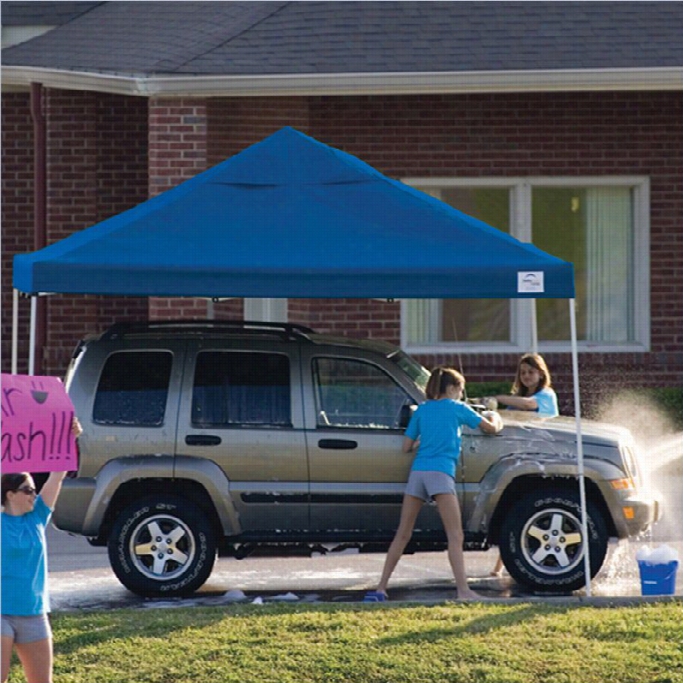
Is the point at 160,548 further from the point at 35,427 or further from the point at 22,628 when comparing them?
the point at 22,628

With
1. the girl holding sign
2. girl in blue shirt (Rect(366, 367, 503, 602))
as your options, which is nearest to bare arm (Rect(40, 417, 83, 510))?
the girl holding sign

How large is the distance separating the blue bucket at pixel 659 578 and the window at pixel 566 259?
783cm

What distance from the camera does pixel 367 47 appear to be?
55.3ft

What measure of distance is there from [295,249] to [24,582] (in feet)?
13.9

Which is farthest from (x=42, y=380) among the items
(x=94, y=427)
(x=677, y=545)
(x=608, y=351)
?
(x=608, y=351)

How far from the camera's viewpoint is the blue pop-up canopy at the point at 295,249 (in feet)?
33.3

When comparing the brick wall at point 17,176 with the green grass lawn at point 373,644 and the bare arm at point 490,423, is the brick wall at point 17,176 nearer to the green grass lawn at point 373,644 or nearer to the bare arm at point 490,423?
the bare arm at point 490,423

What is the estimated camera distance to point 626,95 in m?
17.5

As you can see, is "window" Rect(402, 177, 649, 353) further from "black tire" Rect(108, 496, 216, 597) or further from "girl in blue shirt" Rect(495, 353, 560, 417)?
"black tire" Rect(108, 496, 216, 597)

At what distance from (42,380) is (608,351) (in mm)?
11526

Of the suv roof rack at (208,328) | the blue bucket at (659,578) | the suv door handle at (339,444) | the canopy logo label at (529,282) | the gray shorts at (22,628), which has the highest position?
the canopy logo label at (529,282)

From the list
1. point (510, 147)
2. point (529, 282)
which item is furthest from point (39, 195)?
point (529, 282)

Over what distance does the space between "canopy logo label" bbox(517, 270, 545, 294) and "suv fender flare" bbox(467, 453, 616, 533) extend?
113 cm

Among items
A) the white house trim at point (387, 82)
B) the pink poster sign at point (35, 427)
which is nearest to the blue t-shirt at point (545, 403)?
the pink poster sign at point (35, 427)
